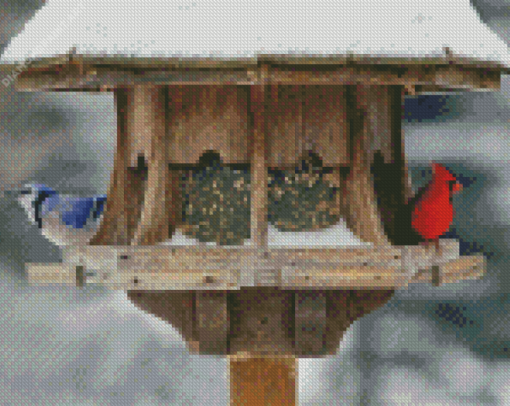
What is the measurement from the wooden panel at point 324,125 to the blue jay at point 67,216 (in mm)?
586

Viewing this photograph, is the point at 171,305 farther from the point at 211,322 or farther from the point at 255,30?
the point at 255,30

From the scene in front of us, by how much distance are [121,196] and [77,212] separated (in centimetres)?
14

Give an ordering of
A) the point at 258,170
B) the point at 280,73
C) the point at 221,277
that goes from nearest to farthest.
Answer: the point at 280,73, the point at 221,277, the point at 258,170

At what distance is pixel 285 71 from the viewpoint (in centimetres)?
249

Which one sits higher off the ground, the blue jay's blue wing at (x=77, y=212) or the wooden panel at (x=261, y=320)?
the blue jay's blue wing at (x=77, y=212)

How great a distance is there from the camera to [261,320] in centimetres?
290

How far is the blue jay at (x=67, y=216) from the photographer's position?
A: 3.00 meters

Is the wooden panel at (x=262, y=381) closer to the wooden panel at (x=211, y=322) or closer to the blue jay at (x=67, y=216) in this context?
the wooden panel at (x=211, y=322)

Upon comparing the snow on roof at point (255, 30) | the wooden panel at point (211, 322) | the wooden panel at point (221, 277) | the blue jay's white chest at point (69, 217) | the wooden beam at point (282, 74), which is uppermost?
the snow on roof at point (255, 30)

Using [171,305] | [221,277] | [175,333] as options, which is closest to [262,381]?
[171,305]

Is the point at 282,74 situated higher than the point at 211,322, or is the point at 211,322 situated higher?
the point at 282,74

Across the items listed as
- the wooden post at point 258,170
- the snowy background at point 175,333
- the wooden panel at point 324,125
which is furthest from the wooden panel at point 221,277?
the snowy background at point 175,333

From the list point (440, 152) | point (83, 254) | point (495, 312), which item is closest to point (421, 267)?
point (83, 254)

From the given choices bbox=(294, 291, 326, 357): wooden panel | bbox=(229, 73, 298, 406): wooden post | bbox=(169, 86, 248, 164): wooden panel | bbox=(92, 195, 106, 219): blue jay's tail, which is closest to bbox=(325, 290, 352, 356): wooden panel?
bbox=(294, 291, 326, 357): wooden panel
